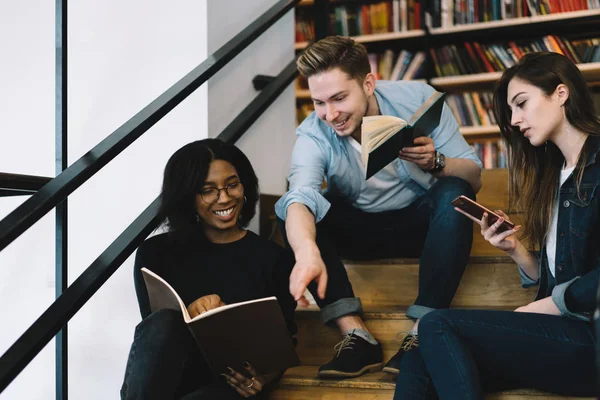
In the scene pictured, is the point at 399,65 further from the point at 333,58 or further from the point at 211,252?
the point at 211,252

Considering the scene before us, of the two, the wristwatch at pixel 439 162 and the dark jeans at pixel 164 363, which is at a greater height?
the wristwatch at pixel 439 162

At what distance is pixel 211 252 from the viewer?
6.13ft

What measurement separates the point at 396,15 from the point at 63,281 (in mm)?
2759

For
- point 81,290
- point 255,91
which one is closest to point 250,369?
point 81,290

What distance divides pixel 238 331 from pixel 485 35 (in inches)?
108

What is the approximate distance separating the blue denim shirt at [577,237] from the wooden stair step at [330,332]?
1.52 feet

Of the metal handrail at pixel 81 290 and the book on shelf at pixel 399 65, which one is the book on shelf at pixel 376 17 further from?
the metal handrail at pixel 81 290

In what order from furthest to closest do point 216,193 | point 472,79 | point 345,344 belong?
point 472,79 < point 216,193 < point 345,344

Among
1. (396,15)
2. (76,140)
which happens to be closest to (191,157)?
(76,140)

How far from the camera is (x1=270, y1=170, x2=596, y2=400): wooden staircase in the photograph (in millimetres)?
1696

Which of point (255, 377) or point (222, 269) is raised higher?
point (222, 269)

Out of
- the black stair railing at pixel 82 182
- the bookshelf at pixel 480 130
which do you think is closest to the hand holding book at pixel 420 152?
the black stair railing at pixel 82 182

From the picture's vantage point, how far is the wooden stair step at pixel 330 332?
188cm

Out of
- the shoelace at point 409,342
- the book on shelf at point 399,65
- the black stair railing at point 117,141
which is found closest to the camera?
the black stair railing at point 117,141
